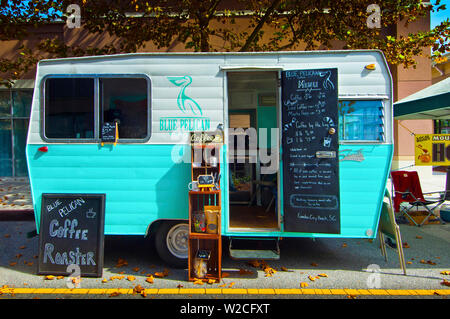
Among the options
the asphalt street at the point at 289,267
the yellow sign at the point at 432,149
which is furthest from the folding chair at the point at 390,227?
the yellow sign at the point at 432,149

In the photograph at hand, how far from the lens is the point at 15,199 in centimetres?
938

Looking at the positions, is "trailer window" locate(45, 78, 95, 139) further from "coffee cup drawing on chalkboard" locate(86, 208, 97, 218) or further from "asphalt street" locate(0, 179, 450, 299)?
"asphalt street" locate(0, 179, 450, 299)

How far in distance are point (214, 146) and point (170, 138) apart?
630mm

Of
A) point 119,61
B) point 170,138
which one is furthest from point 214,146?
point 119,61

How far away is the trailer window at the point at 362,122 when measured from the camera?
429cm

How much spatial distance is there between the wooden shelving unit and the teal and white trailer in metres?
0.15

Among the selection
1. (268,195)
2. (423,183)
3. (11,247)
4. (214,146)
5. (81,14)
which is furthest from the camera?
(423,183)

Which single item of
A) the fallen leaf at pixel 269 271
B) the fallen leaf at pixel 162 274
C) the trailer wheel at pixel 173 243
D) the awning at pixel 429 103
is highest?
the awning at pixel 429 103

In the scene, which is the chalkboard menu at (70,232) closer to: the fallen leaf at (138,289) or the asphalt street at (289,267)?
the asphalt street at (289,267)

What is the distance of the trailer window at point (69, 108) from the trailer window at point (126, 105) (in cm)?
19

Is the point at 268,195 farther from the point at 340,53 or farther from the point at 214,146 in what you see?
the point at 340,53

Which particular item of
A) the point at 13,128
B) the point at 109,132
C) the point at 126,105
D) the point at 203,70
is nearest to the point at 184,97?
the point at 203,70

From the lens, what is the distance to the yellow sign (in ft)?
22.9
